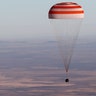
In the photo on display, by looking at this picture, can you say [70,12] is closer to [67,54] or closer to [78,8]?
[78,8]

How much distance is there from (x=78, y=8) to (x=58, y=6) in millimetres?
3644

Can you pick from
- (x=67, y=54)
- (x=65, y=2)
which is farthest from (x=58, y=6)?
(x=67, y=54)

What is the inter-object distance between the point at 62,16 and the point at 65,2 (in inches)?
108

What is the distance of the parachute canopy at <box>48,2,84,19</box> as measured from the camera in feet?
302

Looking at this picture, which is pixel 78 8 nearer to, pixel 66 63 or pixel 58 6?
pixel 58 6

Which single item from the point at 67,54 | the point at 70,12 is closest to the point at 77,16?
the point at 70,12

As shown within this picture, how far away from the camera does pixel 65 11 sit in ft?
302

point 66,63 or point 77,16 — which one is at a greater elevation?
point 77,16

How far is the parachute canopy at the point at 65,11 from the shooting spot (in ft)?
302

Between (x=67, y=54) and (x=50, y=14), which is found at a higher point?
(x=50, y=14)

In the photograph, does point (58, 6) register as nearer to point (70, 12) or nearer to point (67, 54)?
point (70, 12)

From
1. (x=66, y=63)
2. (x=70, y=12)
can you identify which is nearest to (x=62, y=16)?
(x=70, y=12)

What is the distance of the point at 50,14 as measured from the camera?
92625 millimetres

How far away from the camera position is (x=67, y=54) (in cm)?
8988
